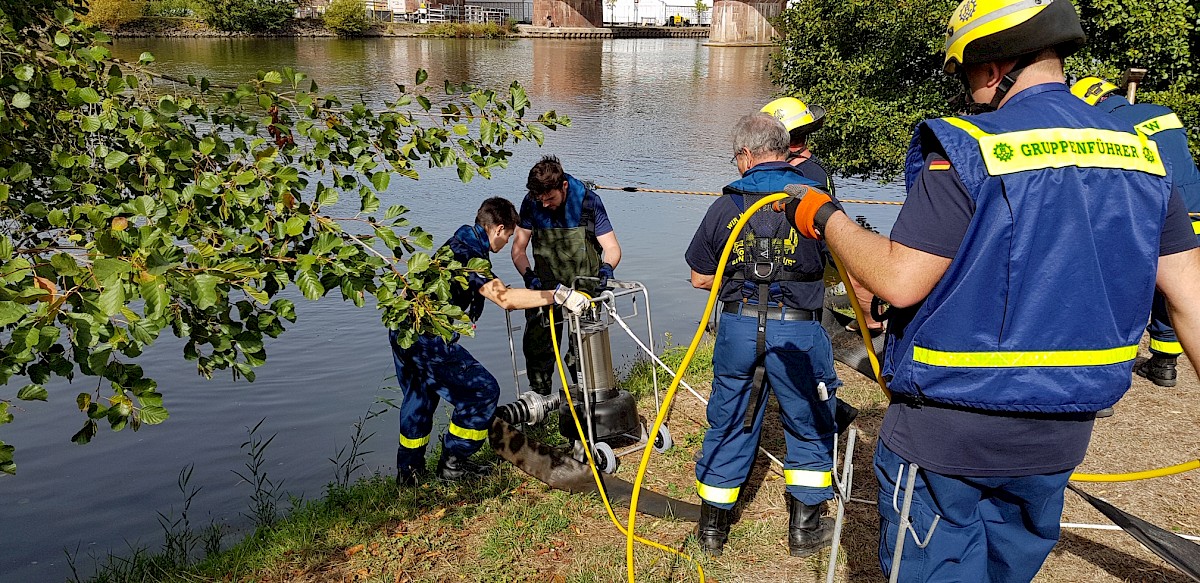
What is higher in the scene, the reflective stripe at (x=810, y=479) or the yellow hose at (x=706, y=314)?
the yellow hose at (x=706, y=314)

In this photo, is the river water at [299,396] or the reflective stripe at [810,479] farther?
the river water at [299,396]

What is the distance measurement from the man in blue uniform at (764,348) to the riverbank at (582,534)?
265mm

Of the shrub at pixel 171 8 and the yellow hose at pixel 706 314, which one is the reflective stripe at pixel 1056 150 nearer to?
the yellow hose at pixel 706 314

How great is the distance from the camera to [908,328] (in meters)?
2.41

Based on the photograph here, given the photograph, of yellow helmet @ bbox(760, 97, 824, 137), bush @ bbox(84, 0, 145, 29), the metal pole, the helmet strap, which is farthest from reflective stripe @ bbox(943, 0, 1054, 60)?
bush @ bbox(84, 0, 145, 29)

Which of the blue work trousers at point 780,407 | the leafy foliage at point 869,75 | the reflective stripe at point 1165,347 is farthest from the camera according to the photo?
the leafy foliage at point 869,75

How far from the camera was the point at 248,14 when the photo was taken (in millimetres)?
55219

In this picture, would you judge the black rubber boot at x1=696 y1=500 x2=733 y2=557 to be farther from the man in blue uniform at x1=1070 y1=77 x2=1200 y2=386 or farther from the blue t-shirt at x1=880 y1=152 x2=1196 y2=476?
the man in blue uniform at x1=1070 y1=77 x2=1200 y2=386

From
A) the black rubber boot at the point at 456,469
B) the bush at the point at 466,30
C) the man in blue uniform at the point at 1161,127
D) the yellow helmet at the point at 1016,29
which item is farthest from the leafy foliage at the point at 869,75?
the bush at the point at 466,30

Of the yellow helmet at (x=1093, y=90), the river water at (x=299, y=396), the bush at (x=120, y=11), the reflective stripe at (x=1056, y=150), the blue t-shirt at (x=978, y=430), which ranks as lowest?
the river water at (x=299, y=396)

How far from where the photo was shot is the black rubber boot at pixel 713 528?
4.48m

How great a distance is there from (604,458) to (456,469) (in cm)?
91

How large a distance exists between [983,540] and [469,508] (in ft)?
10.4

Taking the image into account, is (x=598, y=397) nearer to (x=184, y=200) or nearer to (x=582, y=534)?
(x=582, y=534)
